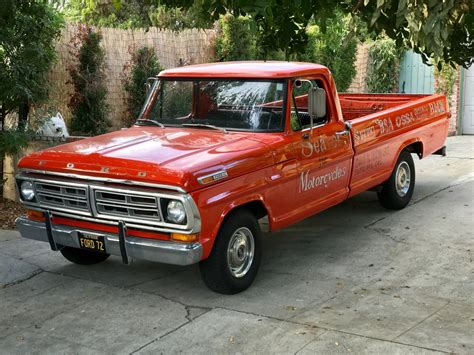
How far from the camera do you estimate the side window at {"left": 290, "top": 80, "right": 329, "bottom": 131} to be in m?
6.70

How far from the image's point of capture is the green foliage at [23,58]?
8.31 meters

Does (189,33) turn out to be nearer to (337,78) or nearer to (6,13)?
(337,78)

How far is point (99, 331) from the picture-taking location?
521 cm

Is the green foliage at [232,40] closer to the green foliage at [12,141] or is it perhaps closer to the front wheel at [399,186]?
the front wheel at [399,186]

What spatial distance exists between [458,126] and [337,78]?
3213mm

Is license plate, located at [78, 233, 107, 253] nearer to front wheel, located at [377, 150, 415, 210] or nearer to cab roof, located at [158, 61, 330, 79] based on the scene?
cab roof, located at [158, 61, 330, 79]

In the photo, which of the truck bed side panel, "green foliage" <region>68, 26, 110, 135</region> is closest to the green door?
the truck bed side panel

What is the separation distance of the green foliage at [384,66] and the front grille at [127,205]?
1168 cm

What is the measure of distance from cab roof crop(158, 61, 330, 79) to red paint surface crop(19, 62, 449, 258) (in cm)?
1

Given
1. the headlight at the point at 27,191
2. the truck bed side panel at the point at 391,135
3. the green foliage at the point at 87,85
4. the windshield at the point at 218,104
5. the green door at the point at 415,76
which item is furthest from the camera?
the green door at the point at 415,76

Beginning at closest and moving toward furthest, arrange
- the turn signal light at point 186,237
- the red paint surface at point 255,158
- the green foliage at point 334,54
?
the turn signal light at point 186,237
the red paint surface at point 255,158
the green foliage at point 334,54

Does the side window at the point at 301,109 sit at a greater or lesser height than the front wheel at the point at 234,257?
greater

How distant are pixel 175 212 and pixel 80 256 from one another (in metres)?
1.84

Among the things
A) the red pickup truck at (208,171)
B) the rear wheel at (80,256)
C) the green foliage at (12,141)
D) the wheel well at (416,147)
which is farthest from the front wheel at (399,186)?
the green foliage at (12,141)
